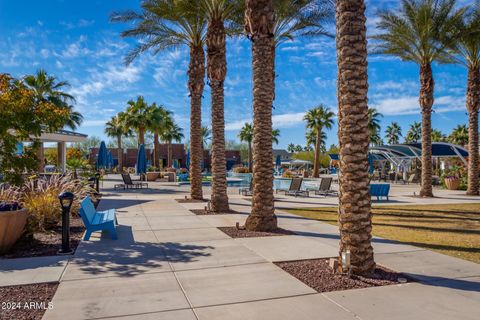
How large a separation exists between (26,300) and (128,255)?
241cm

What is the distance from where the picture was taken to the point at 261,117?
998 centimetres

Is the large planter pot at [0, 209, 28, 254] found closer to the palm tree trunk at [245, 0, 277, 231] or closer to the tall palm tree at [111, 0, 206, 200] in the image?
the palm tree trunk at [245, 0, 277, 231]

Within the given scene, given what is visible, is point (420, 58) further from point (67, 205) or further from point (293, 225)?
point (67, 205)

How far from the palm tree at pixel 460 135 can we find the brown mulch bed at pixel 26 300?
69.0 metres

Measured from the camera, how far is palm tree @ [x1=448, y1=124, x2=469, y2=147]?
62.6 meters

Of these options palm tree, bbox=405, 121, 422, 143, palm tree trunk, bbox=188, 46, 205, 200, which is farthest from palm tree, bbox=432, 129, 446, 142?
palm tree trunk, bbox=188, 46, 205, 200

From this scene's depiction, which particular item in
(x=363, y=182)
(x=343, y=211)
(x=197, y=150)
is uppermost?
(x=197, y=150)

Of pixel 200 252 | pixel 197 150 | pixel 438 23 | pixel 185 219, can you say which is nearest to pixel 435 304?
pixel 200 252

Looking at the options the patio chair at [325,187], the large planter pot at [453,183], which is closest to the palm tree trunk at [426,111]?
the patio chair at [325,187]

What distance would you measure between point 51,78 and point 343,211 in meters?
32.9

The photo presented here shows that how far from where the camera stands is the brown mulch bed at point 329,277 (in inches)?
216

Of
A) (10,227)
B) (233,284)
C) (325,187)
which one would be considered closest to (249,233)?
(233,284)

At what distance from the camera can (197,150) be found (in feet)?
54.2

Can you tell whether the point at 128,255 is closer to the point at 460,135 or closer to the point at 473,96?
the point at 473,96
